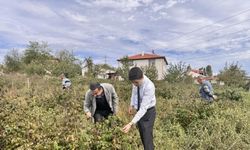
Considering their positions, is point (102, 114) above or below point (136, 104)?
below

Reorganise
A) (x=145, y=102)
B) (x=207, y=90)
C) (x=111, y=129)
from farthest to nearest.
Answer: (x=207, y=90), (x=145, y=102), (x=111, y=129)

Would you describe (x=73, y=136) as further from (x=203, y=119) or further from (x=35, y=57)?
(x=35, y=57)

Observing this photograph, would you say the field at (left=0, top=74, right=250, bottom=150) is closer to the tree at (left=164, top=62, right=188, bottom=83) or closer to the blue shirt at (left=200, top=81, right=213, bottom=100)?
the blue shirt at (left=200, top=81, right=213, bottom=100)

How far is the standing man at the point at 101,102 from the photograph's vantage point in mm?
5527

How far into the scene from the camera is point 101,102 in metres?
5.59

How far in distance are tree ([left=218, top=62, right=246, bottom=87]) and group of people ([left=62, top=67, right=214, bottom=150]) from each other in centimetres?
2893

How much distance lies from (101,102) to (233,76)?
99.5ft

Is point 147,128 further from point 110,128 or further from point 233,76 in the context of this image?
point 233,76

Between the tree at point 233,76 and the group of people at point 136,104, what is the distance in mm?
28926

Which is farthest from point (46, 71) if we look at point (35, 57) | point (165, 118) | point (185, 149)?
point (185, 149)

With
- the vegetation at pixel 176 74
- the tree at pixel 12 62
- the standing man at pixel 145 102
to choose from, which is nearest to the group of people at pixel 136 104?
the standing man at pixel 145 102

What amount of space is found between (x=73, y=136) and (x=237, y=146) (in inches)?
145

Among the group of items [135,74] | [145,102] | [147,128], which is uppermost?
[135,74]

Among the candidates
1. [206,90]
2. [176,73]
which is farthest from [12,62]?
[206,90]
